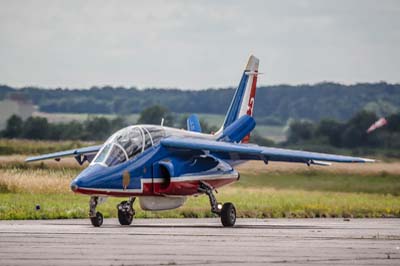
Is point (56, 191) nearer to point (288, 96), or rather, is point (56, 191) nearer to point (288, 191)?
point (288, 191)

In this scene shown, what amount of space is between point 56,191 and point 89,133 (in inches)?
875

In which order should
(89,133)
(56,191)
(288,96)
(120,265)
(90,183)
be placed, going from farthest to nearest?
(288,96) → (89,133) → (56,191) → (90,183) → (120,265)

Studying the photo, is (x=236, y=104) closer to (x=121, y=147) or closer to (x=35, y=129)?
(x=121, y=147)

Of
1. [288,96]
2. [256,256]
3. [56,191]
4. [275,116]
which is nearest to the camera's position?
[256,256]

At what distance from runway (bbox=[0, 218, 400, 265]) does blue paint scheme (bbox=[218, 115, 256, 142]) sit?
4021 mm

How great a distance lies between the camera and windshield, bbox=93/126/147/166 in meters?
22.2

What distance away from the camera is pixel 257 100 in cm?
8294

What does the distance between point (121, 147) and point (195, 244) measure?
5.63m

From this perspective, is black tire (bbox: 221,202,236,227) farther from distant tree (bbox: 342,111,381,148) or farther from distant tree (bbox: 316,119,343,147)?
distant tree (bbox: 316,119,343,147)

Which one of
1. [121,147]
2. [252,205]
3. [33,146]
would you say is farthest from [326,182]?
[33,146]

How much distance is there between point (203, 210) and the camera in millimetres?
28953

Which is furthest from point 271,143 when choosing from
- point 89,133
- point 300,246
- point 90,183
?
point 300,246

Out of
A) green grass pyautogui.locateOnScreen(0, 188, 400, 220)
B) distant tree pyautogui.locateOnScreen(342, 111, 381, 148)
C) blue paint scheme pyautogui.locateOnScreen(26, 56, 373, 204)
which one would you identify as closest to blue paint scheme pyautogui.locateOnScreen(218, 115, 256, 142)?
blue paint scheme pyautogui.locateOnScreen(26, 56, 373, 204)

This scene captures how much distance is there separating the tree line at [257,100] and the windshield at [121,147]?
1734 inches
